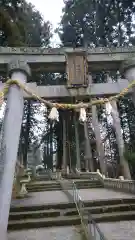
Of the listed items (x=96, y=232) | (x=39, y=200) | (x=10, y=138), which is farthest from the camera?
(x=39, y=200)

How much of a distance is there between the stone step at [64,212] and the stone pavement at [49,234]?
70cm

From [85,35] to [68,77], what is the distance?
637 inches

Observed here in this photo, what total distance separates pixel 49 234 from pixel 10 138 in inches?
103

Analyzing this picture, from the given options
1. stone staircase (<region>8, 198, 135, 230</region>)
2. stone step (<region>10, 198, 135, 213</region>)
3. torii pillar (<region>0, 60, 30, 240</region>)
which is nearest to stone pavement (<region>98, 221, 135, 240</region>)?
stone staircase (<region>8, 198, 135, 230</region>)

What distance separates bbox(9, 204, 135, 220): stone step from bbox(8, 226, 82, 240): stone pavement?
2.28 ft

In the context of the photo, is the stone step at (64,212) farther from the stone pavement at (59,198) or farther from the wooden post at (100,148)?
the wooden post at (100,148)

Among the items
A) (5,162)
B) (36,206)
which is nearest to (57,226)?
(36,206)

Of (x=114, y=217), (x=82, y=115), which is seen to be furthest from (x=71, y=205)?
(x=82, y=115)

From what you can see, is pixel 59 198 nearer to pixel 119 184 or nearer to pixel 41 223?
pixel 41 223

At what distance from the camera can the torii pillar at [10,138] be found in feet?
14.6

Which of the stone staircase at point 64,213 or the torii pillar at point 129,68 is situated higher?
the torii pillar at point 129,68

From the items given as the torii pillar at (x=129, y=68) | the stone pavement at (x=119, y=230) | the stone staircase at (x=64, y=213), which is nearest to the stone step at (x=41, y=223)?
the stone staircase at (x=64, y=213)

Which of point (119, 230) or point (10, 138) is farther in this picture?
point (10, 138)

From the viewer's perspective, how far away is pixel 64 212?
619 cm
